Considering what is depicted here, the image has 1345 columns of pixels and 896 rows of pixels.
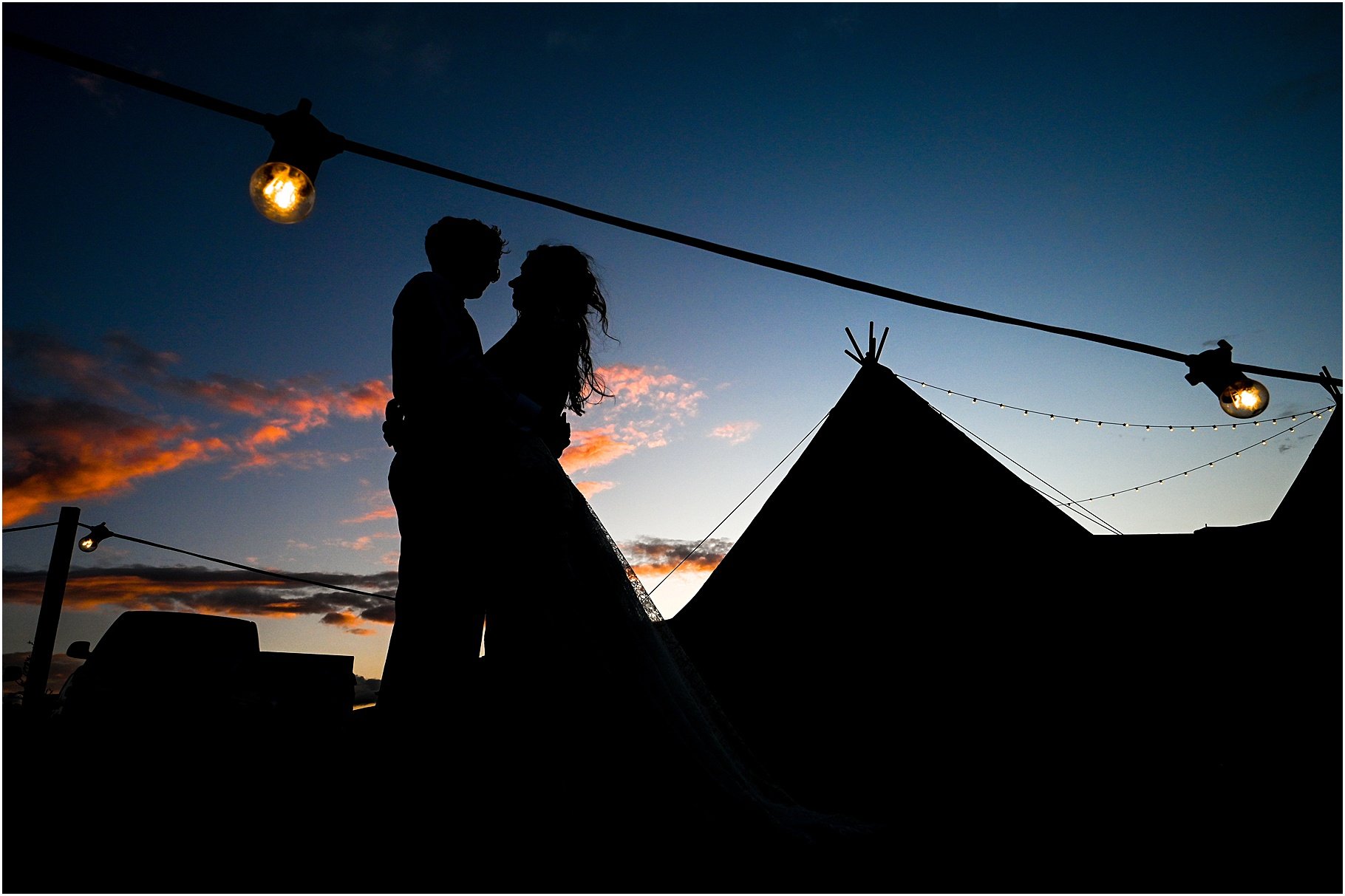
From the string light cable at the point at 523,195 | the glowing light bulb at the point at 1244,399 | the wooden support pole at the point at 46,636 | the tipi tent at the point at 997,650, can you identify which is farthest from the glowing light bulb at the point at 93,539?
the glowing light bulb at the point at 1244,399

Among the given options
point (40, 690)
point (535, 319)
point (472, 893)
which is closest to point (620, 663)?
point (472, 893)

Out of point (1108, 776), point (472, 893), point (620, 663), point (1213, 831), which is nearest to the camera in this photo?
point (472, 893)

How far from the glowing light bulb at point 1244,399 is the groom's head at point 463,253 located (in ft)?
15.6

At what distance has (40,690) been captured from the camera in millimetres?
8727

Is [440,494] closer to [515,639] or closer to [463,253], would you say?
[515,639]

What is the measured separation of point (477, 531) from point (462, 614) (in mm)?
252

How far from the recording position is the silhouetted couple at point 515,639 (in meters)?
1.80

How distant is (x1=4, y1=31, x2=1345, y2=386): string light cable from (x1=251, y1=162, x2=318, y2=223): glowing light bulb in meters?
0.14

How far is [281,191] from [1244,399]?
5.89 m

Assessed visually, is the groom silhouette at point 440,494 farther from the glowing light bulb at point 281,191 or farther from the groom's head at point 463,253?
→ the glowing light bulb at point 281,191

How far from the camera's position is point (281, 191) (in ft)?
7.33

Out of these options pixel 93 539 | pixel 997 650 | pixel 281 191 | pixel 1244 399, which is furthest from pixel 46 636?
pixel 1244 399

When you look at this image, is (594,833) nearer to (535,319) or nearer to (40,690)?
(535,319)

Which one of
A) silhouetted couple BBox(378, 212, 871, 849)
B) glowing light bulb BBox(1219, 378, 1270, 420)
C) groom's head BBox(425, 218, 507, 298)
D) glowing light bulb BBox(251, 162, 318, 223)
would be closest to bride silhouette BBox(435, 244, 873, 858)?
silhouetted couple BBox(378, 212, 871, 849)
